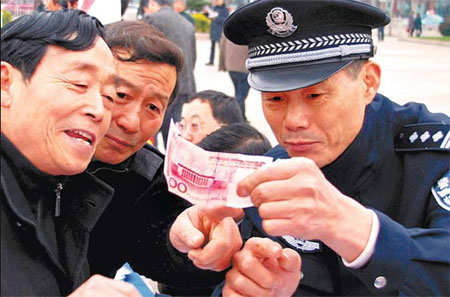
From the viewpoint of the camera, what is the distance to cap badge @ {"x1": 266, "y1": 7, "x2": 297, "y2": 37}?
6.66ft

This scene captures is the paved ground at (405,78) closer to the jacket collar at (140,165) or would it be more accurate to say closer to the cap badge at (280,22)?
the jacket collar at (140,165)

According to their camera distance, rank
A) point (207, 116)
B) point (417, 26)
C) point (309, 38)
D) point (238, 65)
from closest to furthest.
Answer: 1. point (309, 38)
2. point (207, 116)
3. point (238, 65)
4. point (417, 26)

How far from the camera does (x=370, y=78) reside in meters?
2.11

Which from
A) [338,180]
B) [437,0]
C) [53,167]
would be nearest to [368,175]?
[338,180]

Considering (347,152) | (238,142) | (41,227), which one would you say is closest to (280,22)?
(347,152)

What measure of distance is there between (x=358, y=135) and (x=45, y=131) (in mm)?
1014

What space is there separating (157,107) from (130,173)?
31 centimetres

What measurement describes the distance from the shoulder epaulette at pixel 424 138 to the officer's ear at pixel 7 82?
1.24 meters

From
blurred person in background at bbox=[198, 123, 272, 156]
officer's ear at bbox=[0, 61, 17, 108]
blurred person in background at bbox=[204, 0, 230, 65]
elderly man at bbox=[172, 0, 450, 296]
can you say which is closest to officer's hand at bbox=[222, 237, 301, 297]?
elderly man at bbox=[172, 0, 450, 296]

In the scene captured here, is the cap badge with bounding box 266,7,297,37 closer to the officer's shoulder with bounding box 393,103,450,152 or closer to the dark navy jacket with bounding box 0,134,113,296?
the officer's shoulder with bounding box 393,103,450,152

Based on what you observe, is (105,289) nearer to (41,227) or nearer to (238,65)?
(41,227)

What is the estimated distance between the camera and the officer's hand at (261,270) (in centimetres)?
192

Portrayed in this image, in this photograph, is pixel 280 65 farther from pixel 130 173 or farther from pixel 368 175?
pixel 130 173

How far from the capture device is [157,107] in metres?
2.46
